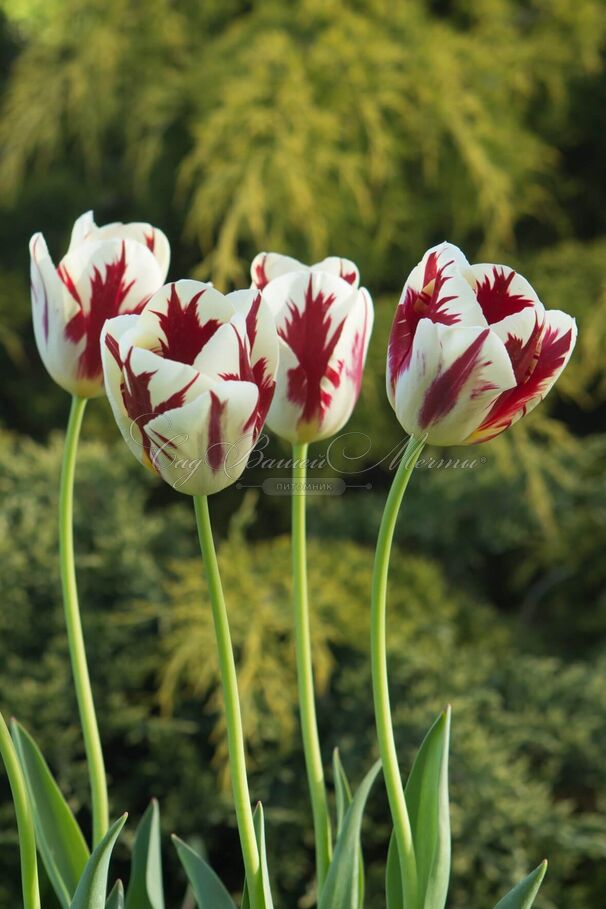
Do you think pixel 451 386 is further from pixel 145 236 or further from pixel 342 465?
pixel 342 465

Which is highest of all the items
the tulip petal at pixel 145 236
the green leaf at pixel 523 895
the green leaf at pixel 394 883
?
the tulip petal at pixel 145 236

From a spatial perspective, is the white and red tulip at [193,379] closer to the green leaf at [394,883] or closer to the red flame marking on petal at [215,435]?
the red flame marking on petal at [215,435]

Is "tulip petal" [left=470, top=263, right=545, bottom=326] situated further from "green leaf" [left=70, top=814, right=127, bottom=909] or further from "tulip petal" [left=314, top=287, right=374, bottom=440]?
"green leaf" [left=70, top=814, right=127, bottom=909]

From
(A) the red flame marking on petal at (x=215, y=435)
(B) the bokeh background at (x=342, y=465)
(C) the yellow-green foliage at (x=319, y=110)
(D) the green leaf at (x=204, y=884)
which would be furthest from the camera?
(C) the yellow-green foliage at (x=319, y=110)

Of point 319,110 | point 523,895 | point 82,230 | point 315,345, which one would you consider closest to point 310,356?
point 315,345

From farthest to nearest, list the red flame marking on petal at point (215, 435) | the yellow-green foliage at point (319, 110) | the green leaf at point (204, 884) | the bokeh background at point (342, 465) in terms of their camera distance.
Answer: the yellow-green foliage at point (319, 110) → the bokeh background at point (342, 465) → the green leaf at point (204, 884) → the red flame marking on petal at point (215, 435)

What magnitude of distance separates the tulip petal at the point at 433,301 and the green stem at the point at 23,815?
0.17 meters

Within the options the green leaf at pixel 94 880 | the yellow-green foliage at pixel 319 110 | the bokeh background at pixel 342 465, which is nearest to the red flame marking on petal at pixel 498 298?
the green leaf at pixel 94 880

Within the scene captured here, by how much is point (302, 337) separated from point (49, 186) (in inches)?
59.5

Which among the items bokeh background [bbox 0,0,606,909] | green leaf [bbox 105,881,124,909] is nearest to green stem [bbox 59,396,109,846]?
green leaf [bbox 105,881,124,909]

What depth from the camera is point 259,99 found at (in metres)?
1.40

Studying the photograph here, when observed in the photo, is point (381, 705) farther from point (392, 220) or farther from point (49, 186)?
point (49, 186)

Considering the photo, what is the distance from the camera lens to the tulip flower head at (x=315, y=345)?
1.29 ft

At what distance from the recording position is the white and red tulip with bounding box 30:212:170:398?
40 centimetres
